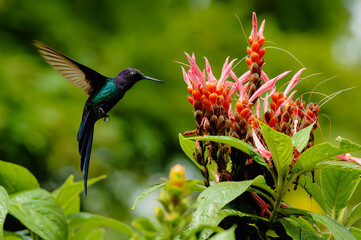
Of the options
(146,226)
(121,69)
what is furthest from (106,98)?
(121,69)

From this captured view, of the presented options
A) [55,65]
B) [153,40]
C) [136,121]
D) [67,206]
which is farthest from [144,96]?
[67,206]

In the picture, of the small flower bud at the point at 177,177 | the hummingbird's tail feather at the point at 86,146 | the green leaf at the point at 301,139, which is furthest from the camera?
the hummingbird's tail feather at the point at 86,146

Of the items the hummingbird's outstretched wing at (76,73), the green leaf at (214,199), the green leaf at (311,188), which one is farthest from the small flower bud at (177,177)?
the hummingbird's outstretched wing at (76,73)

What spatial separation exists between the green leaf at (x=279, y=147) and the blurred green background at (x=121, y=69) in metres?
3.19

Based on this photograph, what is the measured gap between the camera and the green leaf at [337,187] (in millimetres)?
1022

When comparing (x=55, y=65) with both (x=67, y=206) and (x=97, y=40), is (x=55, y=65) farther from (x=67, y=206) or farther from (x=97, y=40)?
(x=97, y=40)

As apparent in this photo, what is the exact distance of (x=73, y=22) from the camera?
4.69 meters

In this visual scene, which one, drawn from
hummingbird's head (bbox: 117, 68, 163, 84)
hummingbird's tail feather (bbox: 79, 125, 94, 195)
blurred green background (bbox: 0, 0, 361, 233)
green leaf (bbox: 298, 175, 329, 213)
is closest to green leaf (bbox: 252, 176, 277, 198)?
green leaf (bbox: 298, 175, 329, 213)

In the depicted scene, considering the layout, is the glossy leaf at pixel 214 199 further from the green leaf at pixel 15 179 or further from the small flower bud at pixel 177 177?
the green leaf at pixel 15 179

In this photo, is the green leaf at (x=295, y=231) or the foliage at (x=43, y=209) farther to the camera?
the foliage at (x=43, y=209)

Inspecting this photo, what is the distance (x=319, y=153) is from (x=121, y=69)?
12.4ft

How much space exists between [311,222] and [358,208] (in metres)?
0.12

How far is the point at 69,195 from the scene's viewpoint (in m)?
1.33

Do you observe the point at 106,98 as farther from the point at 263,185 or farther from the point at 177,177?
the point at 177,177
